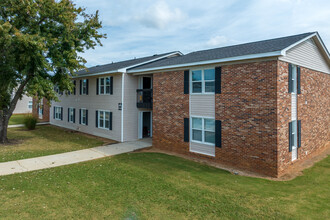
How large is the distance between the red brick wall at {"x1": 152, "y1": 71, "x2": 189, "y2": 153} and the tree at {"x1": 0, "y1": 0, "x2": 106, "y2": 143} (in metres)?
6.47

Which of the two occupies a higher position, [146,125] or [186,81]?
[186,81]

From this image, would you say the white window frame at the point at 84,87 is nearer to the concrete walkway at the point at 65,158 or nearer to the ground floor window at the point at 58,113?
the ground floor window at the point at 58,113

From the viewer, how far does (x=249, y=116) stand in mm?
8945

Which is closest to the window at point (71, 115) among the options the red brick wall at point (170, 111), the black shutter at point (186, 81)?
the red brick wall at point (170, 111)

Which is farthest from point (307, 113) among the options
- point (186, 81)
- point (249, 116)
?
point (186, 81)

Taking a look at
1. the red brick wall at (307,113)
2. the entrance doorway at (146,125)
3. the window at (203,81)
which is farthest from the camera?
the entrance doorway at (146,125)

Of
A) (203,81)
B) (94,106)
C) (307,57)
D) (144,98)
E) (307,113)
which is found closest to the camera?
(203,81)

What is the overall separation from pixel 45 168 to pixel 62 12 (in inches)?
390

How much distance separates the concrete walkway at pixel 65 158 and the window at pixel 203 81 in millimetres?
5209

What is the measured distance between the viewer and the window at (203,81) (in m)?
10.5

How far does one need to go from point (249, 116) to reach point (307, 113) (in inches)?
186

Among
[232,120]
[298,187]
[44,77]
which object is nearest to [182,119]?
[232,120]

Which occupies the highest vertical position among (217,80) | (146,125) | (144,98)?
(217,80)

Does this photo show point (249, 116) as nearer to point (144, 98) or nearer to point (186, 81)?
point (186, 81)
